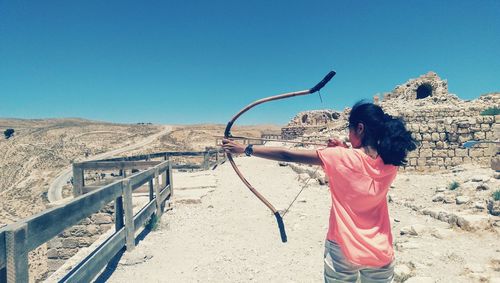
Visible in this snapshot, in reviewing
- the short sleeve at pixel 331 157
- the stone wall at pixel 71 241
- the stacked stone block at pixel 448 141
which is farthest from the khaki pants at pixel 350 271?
the stacked stone block at pixel 448 141

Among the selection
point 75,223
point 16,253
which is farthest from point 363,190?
point 75,223

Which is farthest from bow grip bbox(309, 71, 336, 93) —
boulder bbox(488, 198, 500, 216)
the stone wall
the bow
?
the stone wall

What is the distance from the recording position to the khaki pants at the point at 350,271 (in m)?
2.17

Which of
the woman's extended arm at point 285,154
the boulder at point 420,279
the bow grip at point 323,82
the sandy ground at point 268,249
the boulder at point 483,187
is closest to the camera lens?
the woman's extended arm at point 285,154

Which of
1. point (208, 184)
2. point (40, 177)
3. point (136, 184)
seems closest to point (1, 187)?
point (40, 177)

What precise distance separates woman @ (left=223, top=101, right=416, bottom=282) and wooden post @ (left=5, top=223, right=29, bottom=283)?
1.99 meters

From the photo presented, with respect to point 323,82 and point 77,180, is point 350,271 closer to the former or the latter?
point 323,82

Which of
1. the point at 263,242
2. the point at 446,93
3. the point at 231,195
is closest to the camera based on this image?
the point at 263,242

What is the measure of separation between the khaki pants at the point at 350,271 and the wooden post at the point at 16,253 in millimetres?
2143

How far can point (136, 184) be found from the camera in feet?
18.8

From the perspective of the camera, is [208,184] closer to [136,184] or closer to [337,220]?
[136,184]

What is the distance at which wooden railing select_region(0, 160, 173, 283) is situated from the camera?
7.21ft

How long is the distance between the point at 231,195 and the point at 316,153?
7.52m

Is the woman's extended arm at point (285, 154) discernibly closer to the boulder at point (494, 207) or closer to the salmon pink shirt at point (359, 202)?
the salmon pink shirt at point (359, 202)
